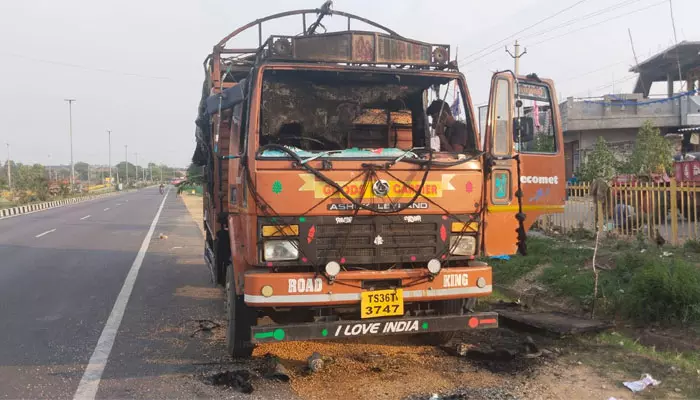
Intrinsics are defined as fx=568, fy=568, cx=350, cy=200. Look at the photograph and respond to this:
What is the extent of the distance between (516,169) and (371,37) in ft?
5.39

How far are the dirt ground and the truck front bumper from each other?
647 mm

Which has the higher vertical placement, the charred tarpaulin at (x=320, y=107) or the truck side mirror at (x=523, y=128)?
the charred tarpaulin at (x=320, y=107)

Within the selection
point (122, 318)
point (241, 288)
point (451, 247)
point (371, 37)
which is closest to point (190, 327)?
point (122, 318)

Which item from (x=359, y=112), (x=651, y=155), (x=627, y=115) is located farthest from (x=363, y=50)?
(x=627, y=115)

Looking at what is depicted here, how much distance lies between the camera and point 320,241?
164 inches

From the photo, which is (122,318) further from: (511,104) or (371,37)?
(511,104)

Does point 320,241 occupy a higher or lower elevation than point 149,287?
higher

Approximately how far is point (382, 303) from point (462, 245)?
32.3 inches

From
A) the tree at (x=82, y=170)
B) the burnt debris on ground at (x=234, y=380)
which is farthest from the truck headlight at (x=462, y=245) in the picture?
the tree at (x=82, y=170)

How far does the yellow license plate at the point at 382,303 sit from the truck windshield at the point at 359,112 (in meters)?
1.25

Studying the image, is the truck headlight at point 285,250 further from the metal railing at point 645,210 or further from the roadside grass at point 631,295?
the metal railing at point 645,210

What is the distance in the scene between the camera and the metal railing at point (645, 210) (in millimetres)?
8273

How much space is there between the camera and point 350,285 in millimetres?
4176

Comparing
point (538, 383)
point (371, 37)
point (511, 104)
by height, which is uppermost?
point (371, 37)
